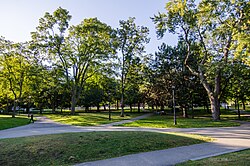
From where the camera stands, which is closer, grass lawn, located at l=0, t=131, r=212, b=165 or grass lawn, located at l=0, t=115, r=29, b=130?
grass lawn, located at l=0, t=131, r=212, b=165

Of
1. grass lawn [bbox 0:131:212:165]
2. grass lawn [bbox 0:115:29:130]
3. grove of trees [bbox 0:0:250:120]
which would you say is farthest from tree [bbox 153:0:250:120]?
grass lawn [bbox 0:115:29:130]

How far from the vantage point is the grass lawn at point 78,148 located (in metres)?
7.08

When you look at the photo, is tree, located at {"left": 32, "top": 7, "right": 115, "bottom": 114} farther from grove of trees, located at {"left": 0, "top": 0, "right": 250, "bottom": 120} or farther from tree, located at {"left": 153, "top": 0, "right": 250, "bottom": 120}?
tree, located at {"left": 153, "top": 0, "right": 250, "bottom": 120}

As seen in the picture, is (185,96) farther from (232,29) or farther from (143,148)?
(143,148)

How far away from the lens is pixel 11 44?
3203 cm

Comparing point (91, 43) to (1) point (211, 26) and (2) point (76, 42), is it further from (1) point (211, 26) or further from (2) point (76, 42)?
(1) point (211, 26)

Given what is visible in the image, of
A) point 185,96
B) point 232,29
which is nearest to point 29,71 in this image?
point 185,96

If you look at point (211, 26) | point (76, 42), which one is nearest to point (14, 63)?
point (76, 42)

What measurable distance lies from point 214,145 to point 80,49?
26.3 meters

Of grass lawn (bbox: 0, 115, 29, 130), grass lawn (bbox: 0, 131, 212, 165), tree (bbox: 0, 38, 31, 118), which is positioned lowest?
grass lawn (bbox: 0, 115, 29, 130)

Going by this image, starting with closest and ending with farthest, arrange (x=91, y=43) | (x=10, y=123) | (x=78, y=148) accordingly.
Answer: (x=78, y=148), (x=10, y=123), (x=91, y=43)

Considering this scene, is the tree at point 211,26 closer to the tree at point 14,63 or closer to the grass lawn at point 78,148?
the grass lawn at point 78,148

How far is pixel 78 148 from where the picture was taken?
25.8 ft

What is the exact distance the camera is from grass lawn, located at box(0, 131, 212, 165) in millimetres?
7081
